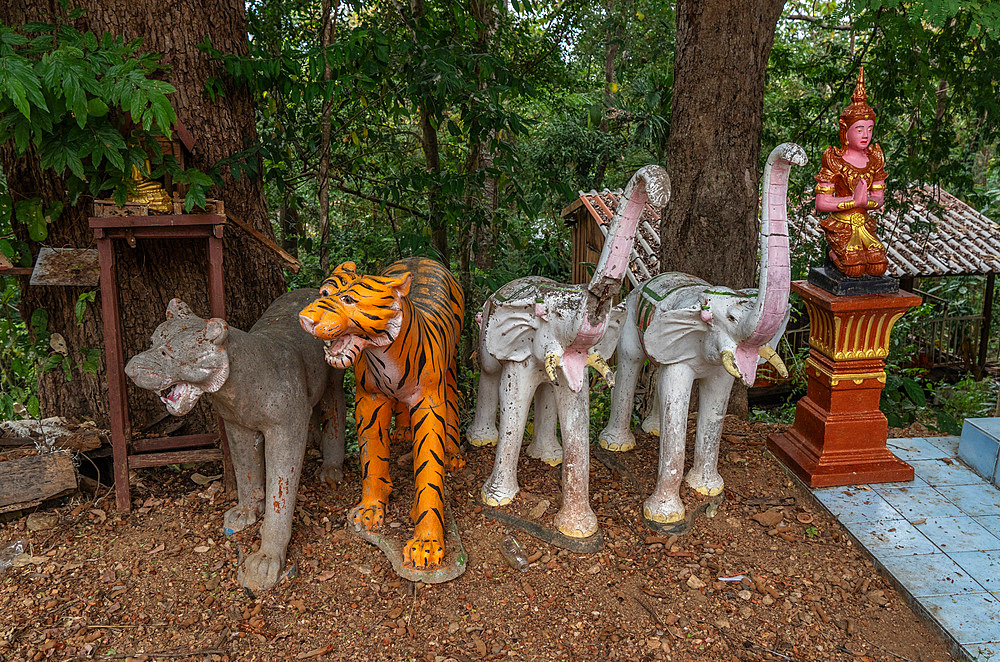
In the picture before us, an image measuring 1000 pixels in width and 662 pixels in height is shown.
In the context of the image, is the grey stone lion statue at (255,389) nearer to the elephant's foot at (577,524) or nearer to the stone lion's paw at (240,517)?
the stone lion's paw at (240,517)

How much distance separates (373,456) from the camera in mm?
3920

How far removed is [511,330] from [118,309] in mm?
2233

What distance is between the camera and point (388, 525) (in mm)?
3895

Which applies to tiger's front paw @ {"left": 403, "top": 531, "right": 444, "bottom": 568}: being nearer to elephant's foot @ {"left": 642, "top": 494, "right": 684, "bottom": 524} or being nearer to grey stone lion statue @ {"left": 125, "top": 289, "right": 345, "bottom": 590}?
grey stone lion statue @ {"left": 125, "top": 289, "right": 345, "bottom": 590}

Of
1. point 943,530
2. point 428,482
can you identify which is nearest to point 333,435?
point 428,482

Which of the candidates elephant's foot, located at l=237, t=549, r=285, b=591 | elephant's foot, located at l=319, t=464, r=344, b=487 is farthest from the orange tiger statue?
elephant's foot, located at l=237, t=549, r=285, b=591

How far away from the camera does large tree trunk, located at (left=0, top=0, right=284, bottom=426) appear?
4043 millimetres

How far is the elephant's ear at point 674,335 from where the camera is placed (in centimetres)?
375

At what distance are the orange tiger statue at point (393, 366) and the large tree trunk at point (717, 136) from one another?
215cm

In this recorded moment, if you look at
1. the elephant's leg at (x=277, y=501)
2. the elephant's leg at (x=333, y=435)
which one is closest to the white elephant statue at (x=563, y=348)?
the elephant's leg at (x=333, y=435)

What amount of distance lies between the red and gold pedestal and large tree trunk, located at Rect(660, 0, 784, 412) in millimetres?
801

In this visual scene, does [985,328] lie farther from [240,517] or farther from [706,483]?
[240,517]

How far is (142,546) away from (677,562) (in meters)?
3.00

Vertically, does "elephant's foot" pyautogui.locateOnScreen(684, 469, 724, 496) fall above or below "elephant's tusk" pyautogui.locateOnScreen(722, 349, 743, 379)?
below
